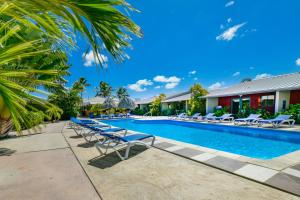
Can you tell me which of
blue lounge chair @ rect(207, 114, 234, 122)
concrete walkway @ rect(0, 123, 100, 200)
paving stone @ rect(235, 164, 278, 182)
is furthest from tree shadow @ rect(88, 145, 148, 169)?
blue lounge chair @ rect(207, 114, 234, 122)

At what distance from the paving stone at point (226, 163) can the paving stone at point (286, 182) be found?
73 cm

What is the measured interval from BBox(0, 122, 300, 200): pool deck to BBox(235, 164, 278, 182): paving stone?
0.02 m

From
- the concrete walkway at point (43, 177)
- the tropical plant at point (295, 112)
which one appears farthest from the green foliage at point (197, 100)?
the concrete walkway at point (43, 177)

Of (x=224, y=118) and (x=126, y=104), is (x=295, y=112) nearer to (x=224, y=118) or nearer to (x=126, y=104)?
(x=224, y=118)

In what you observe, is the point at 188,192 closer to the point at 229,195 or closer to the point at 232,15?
the point at 229,195

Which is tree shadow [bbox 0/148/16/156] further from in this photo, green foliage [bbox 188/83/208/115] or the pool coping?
green foliage [bbox 188/83/208/115]

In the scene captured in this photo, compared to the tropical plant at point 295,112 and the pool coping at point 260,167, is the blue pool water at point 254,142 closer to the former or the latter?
the pool coping at point 260,167

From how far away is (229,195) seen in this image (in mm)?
2764

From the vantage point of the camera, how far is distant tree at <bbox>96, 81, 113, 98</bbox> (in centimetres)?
5219

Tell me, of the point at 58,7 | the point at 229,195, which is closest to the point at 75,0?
the point at 58,7

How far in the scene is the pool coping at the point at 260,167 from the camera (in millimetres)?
3104

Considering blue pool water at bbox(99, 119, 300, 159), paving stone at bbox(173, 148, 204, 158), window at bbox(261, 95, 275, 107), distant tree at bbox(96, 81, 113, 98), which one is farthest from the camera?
distant tree at bbox(96, 81, 113, 98)

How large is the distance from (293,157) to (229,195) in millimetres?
3272

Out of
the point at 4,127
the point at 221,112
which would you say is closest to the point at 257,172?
the point at 4,127
